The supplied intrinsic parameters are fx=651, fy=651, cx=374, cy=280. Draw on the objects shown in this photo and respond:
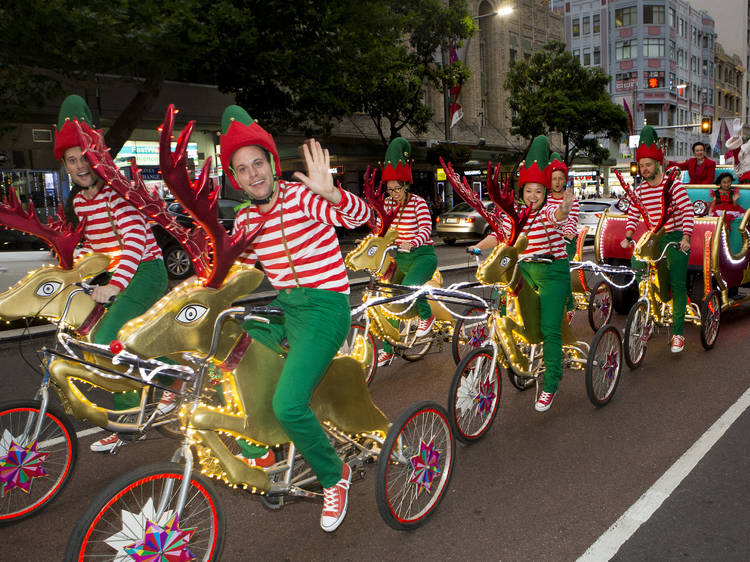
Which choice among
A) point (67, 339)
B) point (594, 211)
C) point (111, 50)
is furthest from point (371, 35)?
point (67, 339)

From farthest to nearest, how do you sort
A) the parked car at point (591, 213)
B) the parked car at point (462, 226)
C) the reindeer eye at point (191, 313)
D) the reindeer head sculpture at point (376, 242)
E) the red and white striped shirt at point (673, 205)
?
the parked car at point (462, 226) < the parked car at point (591, 213) < the red and white striped shirt at point (673, 205) < the reindeer head sculpture at point (376, 242) < the reindeer eye at point (191, 313)

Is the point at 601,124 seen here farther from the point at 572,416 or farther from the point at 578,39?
the point at 578,39

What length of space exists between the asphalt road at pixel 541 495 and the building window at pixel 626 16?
2939 inches

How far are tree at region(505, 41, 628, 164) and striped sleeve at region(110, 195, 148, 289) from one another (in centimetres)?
3125

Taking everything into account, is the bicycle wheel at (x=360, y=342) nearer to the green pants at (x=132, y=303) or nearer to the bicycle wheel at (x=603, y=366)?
the green pants at (x=132, y=303)

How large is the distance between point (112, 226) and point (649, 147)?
17.7ft

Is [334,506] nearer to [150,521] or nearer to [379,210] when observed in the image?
[150,521]

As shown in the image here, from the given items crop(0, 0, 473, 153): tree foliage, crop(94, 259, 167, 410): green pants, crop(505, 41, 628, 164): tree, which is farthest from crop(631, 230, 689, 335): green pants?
crop(505, 41, 628, 164): tree

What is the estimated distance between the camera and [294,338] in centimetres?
317

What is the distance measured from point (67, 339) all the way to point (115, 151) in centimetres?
1076

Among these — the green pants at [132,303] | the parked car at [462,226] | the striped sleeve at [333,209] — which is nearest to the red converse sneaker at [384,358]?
the green pants at [132,303]

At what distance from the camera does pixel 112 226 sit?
174 inches

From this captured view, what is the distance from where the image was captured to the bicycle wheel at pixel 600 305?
821cm

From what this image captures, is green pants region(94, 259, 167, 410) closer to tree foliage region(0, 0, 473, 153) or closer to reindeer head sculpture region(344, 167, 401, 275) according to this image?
reindeer head sculpture region(344, 167, 401, 275)
